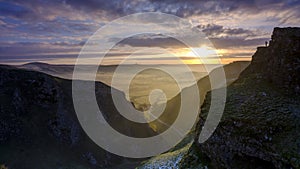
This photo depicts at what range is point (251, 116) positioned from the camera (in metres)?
25.3

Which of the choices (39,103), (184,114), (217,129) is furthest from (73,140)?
(217,129)

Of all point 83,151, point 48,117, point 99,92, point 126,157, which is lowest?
point 126,157

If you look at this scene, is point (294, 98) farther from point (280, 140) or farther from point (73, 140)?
point (73, 140)

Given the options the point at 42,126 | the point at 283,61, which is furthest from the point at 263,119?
the point at 42,126

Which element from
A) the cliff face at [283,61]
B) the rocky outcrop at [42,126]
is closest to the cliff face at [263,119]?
the cliff face at [283,61]

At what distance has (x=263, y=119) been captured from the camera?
24281mm

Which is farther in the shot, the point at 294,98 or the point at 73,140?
the point at 73,140

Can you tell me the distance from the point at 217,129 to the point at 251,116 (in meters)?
4.07

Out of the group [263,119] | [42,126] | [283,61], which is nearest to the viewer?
[263,119]

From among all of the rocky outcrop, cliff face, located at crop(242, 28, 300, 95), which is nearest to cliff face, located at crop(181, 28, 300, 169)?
cliff face, located at crop(242, 28, 300, 95)

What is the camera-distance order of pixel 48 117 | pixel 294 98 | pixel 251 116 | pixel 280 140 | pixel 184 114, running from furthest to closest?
pixel 184 114 → pixel 48 117 → pixel 294 98 → pixel 251 116 → pixel 280 140

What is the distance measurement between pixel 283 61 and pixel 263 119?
1019 cm

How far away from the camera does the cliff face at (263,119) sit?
22.3 meters

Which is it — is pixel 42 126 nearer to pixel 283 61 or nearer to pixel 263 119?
pixel 263 119
